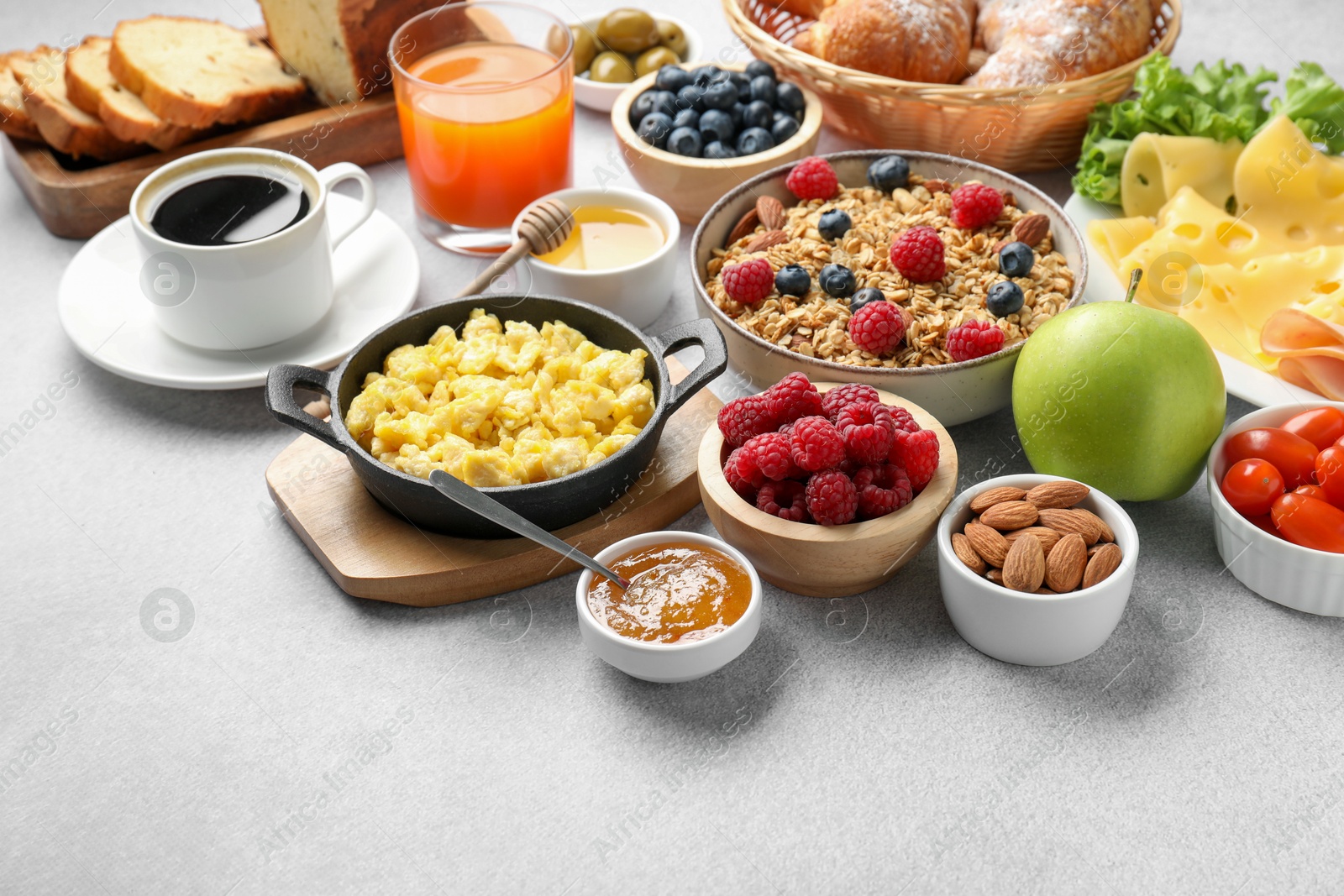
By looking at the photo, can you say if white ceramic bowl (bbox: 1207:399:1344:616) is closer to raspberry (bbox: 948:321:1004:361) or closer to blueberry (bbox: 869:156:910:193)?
raspberry (bbox: 948:321:1004:361)

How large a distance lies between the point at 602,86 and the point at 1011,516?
1.36 meters

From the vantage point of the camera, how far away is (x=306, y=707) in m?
1.29

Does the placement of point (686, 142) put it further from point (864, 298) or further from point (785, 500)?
point (785, 500)

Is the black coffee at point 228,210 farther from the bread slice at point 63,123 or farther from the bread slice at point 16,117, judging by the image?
the bread slice at point 16,117

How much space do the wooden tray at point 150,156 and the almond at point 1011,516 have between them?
4.74 feet

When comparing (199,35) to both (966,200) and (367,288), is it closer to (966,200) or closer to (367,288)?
(367,288)

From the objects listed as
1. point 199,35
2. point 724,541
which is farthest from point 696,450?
point 199,35

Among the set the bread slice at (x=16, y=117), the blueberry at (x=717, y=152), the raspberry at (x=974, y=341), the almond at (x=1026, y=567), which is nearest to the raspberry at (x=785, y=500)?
the almond at (x=1026, y=567)

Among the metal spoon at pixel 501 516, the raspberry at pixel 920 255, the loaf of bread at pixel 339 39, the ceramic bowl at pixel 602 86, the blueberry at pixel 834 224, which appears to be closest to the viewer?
the metal spoon at pixel 501 516

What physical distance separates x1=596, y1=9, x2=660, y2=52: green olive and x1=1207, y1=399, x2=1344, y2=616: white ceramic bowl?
1443mm

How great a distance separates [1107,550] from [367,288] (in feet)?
3.97

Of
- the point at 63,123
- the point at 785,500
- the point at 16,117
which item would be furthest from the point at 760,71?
the point at 16,117

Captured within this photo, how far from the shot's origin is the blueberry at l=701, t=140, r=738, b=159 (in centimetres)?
191

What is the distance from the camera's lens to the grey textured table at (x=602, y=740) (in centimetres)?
114
